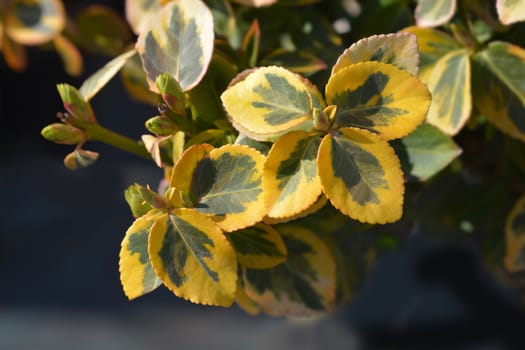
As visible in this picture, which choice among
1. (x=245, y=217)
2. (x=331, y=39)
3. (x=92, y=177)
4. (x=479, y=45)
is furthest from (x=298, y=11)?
(x=92, y=177)

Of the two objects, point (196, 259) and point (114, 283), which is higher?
point (196, 259)

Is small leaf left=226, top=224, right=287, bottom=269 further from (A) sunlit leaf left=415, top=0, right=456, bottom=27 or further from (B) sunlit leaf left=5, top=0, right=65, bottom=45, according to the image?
(B) sunlit leaf left=5, top=0, right=65, bottom=45

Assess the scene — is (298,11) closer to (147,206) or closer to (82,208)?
(147,206)

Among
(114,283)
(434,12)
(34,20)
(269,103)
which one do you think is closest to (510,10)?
(434,12)

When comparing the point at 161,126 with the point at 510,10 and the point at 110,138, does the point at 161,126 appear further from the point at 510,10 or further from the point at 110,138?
the point at 510,10

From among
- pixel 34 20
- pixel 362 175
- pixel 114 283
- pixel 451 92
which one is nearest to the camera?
pixel 362 175

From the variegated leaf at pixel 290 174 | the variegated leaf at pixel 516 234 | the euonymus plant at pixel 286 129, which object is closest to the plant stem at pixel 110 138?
the euonymus plant at pixel 286 129

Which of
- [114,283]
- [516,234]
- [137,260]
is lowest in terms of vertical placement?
[114,283]
